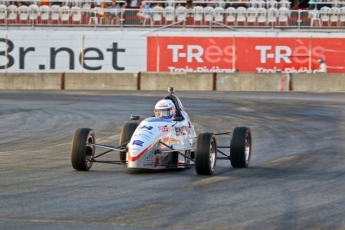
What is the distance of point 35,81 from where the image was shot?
35281mm

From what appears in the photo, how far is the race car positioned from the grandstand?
2533cm

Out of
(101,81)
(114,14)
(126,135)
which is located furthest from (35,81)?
(126,135)

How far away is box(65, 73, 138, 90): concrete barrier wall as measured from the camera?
34812 millimetres

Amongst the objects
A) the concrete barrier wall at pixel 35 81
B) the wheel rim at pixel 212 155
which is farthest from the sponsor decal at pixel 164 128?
the concrete barrier wall at pixel 35 81

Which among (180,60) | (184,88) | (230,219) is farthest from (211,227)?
(180,60)

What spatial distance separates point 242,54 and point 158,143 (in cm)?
2566

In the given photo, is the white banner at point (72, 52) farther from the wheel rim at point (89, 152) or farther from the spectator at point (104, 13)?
the wheel rim at point (89, 152)

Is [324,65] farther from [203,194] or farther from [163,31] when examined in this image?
[203,194]

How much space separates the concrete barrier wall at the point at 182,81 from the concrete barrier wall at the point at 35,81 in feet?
13.6

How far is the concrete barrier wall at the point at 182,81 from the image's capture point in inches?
1353

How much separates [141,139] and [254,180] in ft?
5.46

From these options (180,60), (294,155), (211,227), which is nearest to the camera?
(211,227)

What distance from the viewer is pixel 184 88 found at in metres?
34.4

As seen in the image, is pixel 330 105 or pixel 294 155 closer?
pixel 294 155
